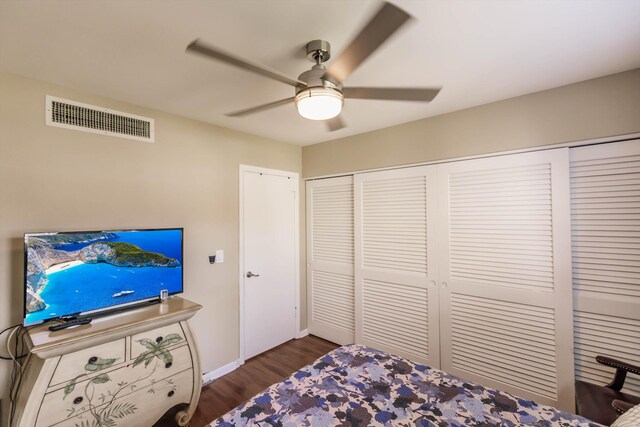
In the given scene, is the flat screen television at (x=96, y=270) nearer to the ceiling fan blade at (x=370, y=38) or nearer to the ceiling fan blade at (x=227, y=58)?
the ceiling fan blade at (x=227, y=58)

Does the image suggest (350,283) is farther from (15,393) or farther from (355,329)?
(15,393)

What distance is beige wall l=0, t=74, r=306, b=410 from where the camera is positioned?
1775 millimetres

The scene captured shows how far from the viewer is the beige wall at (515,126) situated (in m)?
1.87

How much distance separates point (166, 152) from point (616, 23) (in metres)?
3.06

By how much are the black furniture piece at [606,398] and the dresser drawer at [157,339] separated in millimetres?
2578

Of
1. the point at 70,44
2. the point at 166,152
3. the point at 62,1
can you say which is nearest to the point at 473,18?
the point at 62,1

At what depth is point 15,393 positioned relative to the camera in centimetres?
171

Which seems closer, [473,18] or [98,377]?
[473,18]

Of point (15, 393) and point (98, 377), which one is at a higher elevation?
point (98, 377)

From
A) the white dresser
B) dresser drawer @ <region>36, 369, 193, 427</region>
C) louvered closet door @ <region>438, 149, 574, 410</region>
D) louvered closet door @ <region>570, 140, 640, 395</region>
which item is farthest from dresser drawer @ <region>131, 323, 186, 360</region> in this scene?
louvered closet door @ <region>570, 140, 640, 395</region>

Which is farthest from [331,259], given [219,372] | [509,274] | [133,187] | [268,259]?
[133,187]

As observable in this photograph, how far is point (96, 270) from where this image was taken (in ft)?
6.21

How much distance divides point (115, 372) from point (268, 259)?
178 centimetres

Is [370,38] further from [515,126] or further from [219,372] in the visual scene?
[219,372]
